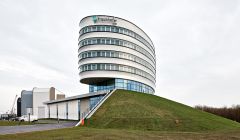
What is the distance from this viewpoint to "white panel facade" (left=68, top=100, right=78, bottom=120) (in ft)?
196

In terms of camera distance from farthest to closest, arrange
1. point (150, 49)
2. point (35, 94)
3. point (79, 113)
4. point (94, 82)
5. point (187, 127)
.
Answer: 1. point (35, 94)
2. point (150, 49)
3. point (94, 82)
4. point (79, 113)
5. point (187, 127)

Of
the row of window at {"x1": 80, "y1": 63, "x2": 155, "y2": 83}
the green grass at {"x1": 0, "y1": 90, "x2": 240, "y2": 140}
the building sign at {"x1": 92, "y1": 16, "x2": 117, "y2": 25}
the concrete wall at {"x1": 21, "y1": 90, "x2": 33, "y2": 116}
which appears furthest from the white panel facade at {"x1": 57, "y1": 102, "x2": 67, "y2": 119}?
the concrete wall at {"x1": 21, "y1": 90, "x2": 33, "y2": 116}

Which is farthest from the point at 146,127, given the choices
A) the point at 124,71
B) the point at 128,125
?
the point at 124,71

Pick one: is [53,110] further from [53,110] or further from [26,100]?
[26,100]

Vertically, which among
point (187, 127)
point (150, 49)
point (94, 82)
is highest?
point (150, 49)

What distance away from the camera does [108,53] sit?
6394 cm

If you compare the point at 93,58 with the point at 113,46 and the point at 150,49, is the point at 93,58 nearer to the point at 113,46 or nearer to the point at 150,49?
the point at 113,46

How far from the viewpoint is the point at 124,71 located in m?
66.2

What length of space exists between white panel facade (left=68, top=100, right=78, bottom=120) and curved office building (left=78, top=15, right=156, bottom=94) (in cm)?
672

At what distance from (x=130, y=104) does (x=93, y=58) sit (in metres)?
19.3

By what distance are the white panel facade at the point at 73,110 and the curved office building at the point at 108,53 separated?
672 centimetres

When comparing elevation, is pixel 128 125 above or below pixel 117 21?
below

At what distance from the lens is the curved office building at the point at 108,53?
63.5 metres

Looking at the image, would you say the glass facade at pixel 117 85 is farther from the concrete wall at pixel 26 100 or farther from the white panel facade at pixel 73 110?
the concrete wall at pixel 26 100
